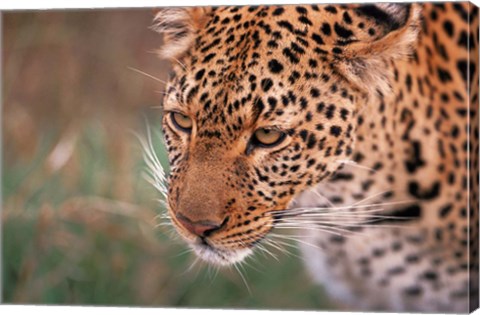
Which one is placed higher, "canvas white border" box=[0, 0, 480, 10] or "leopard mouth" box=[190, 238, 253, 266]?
"canvas white border" box=[0, 0, 480, 10]

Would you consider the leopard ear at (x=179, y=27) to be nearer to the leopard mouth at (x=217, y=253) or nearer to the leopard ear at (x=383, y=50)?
the leopard ear at (x=383, y=50)

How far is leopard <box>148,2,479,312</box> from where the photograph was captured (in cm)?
473

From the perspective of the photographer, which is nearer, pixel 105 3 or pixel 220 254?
pixel 220 254

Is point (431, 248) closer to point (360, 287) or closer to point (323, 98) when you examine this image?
point (360, 287)

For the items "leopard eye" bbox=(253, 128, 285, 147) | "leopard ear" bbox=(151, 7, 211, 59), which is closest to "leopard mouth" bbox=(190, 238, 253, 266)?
"leopard eye" bbox=(253, 128, 285, 147)

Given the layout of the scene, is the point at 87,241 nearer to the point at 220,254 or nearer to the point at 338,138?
the point at 220,254

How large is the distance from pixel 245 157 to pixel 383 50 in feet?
2.48

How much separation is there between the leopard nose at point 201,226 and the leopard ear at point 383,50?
86 centimetres

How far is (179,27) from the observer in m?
5.13

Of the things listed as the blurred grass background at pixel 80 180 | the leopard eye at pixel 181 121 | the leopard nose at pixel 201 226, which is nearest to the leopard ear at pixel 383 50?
the leopard eye at pixel 181 121

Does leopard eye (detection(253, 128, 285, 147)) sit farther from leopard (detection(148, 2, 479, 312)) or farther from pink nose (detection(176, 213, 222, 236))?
pink nose (detection(176, 213, 222, 236))

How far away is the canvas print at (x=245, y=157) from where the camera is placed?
4.76 m

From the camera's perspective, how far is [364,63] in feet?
15.7

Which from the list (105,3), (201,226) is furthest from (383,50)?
(105,3)
